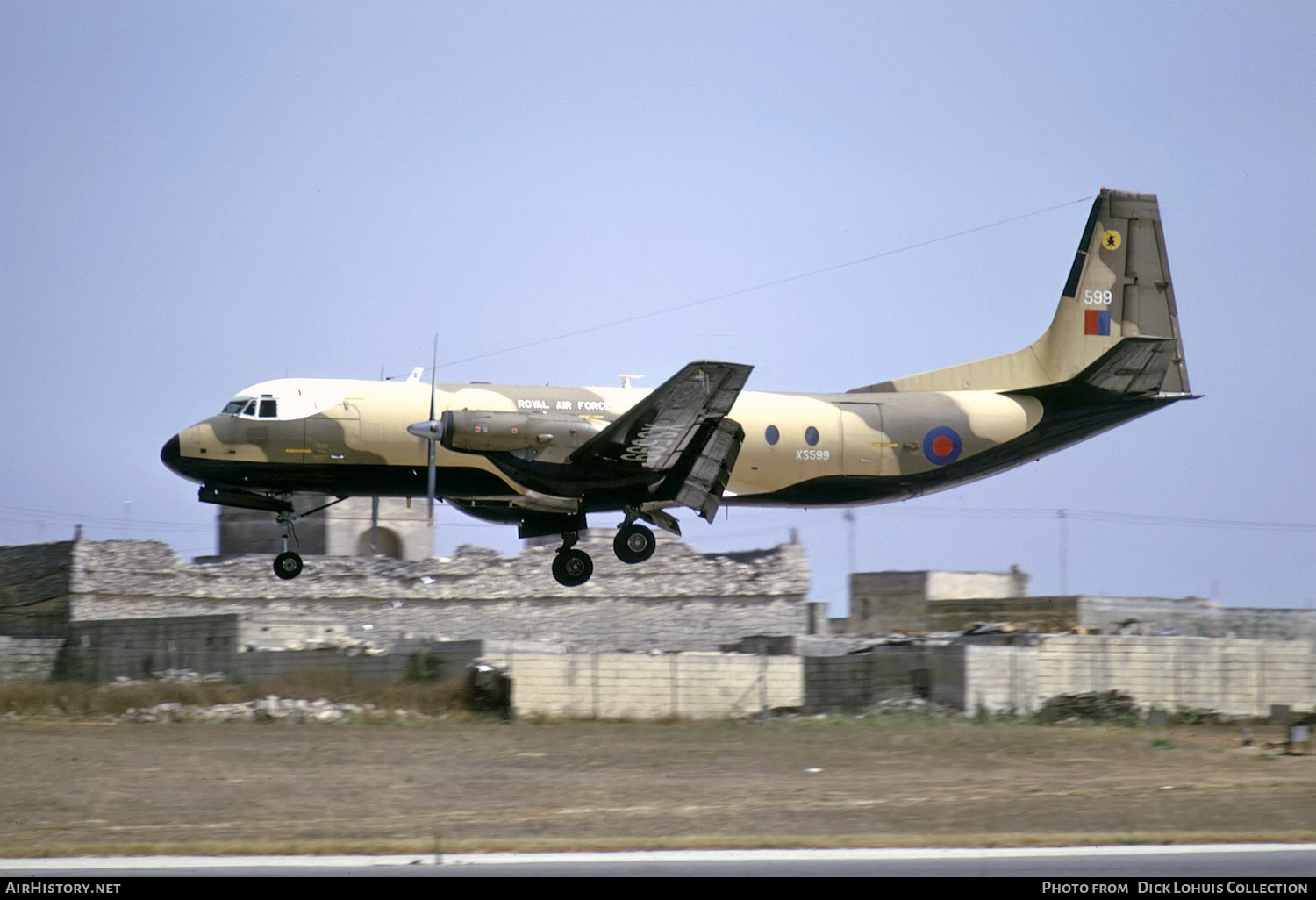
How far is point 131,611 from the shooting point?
42.5 meters

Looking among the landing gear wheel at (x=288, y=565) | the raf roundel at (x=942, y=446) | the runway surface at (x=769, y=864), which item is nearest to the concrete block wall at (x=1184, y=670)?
the raf roundel at (x=942, y=446)

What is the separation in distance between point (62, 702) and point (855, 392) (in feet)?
69.2

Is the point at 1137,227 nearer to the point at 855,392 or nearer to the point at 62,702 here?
the point at 855,392

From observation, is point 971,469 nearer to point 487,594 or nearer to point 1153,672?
point 1153,672

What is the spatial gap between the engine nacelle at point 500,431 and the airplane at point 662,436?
0.03 metres

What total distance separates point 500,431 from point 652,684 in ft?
38.3

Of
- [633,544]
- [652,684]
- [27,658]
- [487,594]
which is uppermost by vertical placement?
[633,544]

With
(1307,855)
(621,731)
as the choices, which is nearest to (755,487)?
(621,731)

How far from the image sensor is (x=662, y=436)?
80.5 feet

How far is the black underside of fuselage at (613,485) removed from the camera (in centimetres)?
2502

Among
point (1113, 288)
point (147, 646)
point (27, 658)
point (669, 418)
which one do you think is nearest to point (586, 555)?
point (669, 418)

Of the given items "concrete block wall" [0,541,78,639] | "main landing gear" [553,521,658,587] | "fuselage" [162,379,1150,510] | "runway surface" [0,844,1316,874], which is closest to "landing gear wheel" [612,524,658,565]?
"main landing gear" [553,521,658,587]

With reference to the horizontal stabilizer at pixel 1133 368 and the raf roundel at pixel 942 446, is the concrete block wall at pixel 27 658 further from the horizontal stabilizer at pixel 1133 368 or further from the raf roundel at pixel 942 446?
the horizontal stabilizer at pixel 1133 368

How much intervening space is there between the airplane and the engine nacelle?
0.03 m
